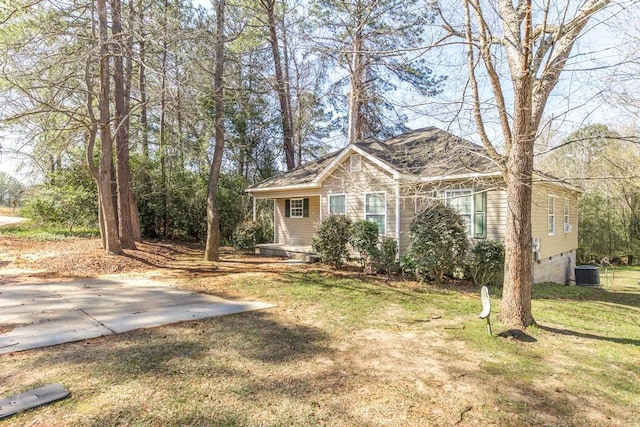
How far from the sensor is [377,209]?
39.6ft

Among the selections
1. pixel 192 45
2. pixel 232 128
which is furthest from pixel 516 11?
pixel 232 128

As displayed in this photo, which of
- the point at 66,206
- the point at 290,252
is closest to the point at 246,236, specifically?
the point at 290,252

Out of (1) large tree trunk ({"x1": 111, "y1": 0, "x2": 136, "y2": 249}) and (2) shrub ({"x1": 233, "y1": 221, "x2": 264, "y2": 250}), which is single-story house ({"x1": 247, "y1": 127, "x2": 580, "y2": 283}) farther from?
(1) large tree trunk ({"x1": 111, "y1": 0, "x2": 136, "y2": 249})

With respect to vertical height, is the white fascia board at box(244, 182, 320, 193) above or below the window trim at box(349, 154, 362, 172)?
below

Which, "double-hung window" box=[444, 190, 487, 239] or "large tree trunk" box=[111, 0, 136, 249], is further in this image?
"large tree trunk" box=[111, 0, 136, 249]

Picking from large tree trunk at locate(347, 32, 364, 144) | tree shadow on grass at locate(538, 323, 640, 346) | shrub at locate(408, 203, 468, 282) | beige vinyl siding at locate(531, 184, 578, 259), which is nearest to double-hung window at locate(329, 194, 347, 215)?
shrub at locate(408, 203, 468, 282)

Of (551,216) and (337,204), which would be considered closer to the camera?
(551,216)

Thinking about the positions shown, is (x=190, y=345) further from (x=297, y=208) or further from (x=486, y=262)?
(x=297, y=208)

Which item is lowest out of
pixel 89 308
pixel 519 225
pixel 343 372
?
pixel 343 372

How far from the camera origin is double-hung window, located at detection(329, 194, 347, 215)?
516 inches

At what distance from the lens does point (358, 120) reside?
20312 mm

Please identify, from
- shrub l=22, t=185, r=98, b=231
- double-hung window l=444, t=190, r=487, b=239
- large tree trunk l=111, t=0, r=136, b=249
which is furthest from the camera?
shrub l=22, t=185, r=98, b=231

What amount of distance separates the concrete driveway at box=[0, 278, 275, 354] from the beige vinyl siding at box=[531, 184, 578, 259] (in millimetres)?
8316

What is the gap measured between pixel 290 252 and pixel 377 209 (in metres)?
3.79
